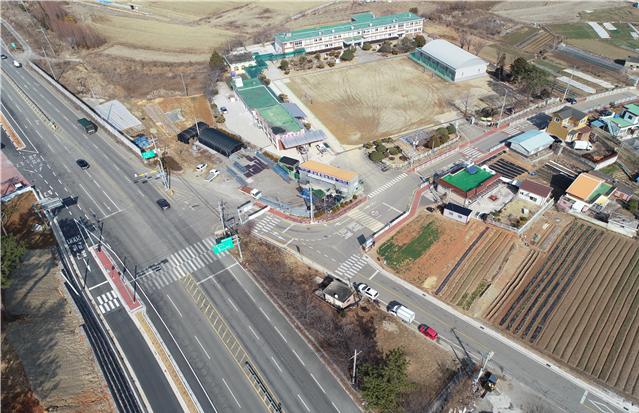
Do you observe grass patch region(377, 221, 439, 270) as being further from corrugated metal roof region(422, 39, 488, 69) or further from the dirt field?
corrugated metal roof region(422, 39, 488, 69)

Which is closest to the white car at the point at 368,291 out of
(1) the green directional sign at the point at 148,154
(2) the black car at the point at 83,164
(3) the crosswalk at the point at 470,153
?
(3) the crosswalk at the point at 470,153

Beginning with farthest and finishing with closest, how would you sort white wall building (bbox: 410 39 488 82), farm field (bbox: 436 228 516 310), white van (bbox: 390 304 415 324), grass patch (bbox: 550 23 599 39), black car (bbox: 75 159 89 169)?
grass patch (bbox: 550 23 599 39)
white wall building (bbox: 410 39 488 82)
black car (bbox: 75 159 89 169)
farm field (bbox: 436 228 516 310)
white van (bbox: 390 304 415 324)

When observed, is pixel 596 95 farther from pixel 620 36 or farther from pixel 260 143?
pixel 260 143

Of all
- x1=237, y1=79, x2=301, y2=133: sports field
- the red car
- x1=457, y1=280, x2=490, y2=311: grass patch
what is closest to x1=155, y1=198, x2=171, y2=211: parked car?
x1=237, y1=79, x2=301, y2=133: sports field

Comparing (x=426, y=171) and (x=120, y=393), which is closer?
(x=120, y=393)

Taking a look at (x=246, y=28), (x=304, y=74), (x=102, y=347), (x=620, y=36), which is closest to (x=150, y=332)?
(x=102, y=347)

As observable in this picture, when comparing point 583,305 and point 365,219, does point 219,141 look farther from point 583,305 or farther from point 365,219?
point 583,305
